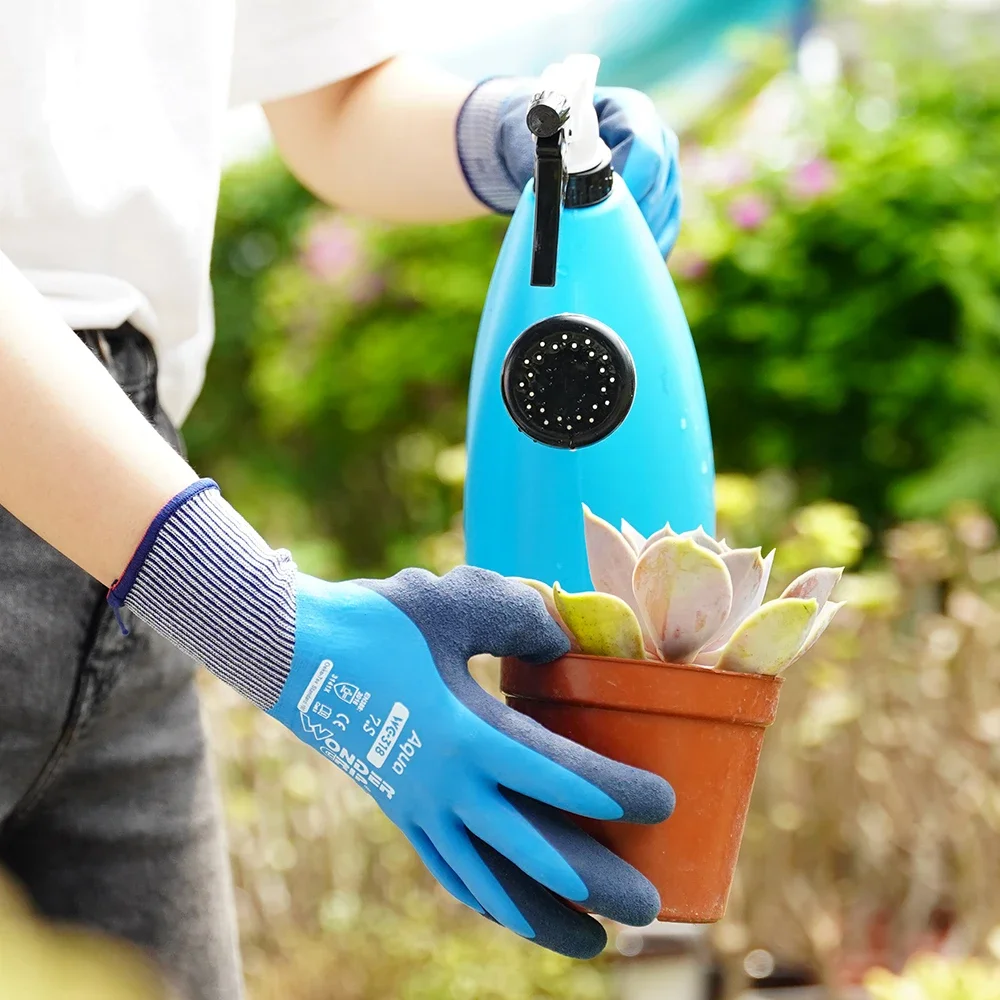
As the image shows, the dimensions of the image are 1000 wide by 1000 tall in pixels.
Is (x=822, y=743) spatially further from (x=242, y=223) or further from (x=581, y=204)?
(x=242, y=223)

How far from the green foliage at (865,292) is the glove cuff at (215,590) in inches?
112

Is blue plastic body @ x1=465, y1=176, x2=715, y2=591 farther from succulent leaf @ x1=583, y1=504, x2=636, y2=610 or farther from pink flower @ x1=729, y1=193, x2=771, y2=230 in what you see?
pink flower @ x1=729, y1=193, x2=771, y2=230

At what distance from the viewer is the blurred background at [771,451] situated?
2.24 meters

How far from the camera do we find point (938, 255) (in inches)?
138

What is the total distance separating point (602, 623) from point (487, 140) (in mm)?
516

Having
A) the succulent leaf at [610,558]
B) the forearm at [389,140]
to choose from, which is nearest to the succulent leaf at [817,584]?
the succulent leaf at [610,558]

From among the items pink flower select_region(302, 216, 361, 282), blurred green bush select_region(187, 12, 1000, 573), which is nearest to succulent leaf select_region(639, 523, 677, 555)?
blurred green bush select_region(187, 12, 1000, 573)

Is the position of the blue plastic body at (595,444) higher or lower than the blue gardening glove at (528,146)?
lower

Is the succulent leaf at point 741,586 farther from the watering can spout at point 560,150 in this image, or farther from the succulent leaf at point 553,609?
the watering can spout at point 560,150

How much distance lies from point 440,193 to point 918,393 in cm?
266

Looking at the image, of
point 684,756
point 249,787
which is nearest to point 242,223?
point 249,787

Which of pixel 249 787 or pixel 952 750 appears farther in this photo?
pixel 249 787

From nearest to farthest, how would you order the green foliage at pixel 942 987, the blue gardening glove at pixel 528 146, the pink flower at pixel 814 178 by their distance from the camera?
the blue gardening glove at pixel 528 146 < the green foliage at pixel 942 987 < the pink flower at pixel 814 178

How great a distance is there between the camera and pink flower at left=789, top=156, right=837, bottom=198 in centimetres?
371
